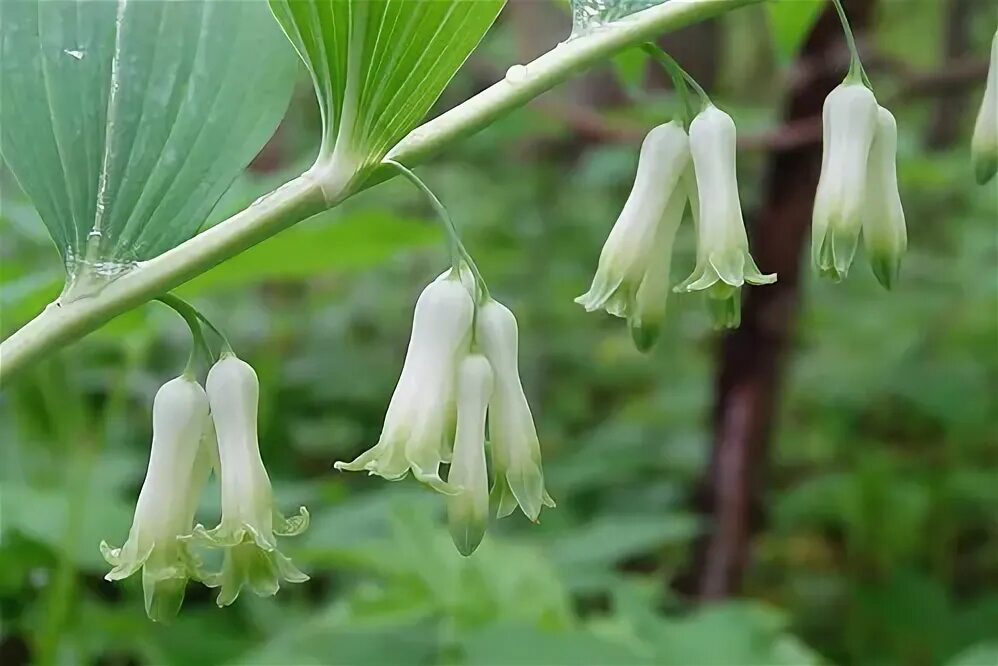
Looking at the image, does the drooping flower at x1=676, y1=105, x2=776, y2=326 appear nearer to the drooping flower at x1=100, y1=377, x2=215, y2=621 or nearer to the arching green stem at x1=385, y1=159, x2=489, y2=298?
the arching green stem at x1=385, y1=159, x2=489, y2=298

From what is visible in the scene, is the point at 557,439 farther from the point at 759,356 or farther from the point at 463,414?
the point at 463,414

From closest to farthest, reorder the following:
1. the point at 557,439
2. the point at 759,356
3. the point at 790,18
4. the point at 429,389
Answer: the point at 429,389
the point at 790,18
the point at 759,356
the point at 557,439

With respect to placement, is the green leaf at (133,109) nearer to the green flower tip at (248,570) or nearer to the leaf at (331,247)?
the green flower tip at (248,570)

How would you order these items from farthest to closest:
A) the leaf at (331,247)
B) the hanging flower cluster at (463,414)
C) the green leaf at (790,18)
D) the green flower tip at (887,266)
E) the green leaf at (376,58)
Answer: the leaf at (331,247) < the green leaf at (790,18) < the green flower tip at (887,266) < the hanging flower cluster at (463,414) < the green leaf at (376,58)

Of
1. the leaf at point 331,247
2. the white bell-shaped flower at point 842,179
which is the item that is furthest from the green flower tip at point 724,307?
the leaf at point 331,247

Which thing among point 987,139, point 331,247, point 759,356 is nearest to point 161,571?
point 987,139

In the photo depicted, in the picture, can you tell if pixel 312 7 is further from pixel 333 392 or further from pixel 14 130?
pixel 333 392

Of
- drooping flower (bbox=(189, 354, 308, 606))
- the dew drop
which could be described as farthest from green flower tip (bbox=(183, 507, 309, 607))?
the dew drop

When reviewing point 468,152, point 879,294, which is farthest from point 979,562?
point 468,152
